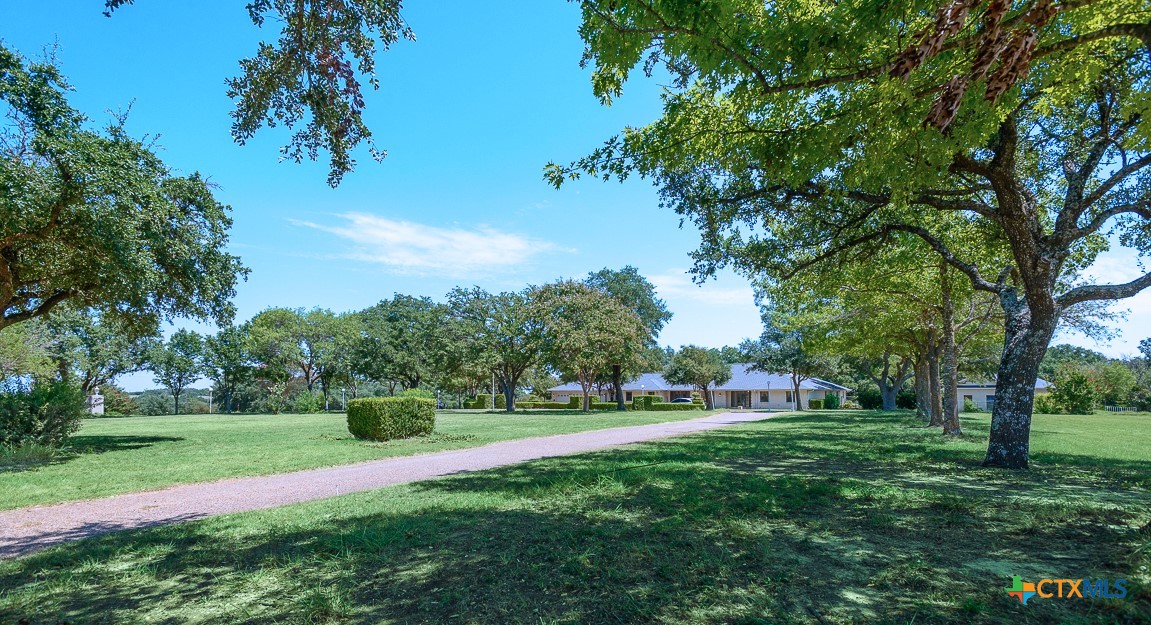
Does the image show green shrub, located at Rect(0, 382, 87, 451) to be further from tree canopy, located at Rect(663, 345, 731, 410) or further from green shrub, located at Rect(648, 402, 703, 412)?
tree canopy, located at Rect(663, 345, 731, 410)

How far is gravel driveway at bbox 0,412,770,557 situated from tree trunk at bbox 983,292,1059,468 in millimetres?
7757

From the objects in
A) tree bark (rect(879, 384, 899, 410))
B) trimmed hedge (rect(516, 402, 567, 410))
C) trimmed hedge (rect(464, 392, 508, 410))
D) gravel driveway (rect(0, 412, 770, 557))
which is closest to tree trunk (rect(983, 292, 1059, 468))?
gravel driveway (rect(0, 412, 770, 557))

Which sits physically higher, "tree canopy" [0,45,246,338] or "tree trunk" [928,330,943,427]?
"tree canopy" [0,45,246,338]

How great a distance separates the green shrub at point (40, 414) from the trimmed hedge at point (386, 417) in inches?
240

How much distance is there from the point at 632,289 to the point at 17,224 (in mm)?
49617

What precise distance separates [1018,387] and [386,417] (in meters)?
13.5

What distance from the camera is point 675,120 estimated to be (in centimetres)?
698

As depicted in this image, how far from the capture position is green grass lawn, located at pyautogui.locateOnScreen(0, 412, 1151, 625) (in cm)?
327

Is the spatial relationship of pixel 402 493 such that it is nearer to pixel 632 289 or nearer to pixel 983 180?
pixel 983 180

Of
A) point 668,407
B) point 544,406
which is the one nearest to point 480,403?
point 544,406

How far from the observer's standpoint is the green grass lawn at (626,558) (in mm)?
3266

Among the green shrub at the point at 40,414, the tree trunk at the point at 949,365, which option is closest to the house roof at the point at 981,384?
the tree trunk at the point at 949,365

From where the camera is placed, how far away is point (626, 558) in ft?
13.5

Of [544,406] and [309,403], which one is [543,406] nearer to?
[544,406]
